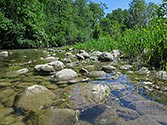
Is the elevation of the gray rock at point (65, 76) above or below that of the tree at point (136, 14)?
below

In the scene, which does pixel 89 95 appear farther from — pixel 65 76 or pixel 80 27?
pixel 80 27

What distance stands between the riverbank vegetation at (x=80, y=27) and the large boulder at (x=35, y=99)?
223cm

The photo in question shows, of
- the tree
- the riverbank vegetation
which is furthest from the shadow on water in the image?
the tree

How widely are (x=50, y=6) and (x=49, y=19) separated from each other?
5.24 metres

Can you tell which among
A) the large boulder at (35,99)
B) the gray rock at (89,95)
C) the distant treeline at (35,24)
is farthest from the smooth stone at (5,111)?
the distant treeline at (35,24)

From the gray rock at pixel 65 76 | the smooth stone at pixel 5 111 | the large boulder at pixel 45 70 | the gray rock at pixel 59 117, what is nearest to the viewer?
the gray rock at pixel 59 117

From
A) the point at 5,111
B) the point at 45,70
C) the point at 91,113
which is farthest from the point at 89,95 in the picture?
the point at 45,70

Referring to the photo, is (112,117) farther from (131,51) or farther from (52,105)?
(131,51)

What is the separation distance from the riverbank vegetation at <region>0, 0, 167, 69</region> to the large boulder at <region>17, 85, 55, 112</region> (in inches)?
87.8

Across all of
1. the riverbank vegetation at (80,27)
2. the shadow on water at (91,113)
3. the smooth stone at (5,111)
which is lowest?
the smooth stone at (5,111)

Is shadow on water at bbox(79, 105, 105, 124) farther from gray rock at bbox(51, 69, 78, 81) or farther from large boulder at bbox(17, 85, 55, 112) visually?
gray rock at bbox(51, 69, 78, 81)

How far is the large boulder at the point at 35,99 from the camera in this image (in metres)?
2.42

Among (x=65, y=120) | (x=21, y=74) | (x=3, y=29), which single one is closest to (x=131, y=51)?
(x=21, y=74)

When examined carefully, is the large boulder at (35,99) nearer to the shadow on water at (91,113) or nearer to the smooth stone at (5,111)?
the smooth stone at (5,111)
